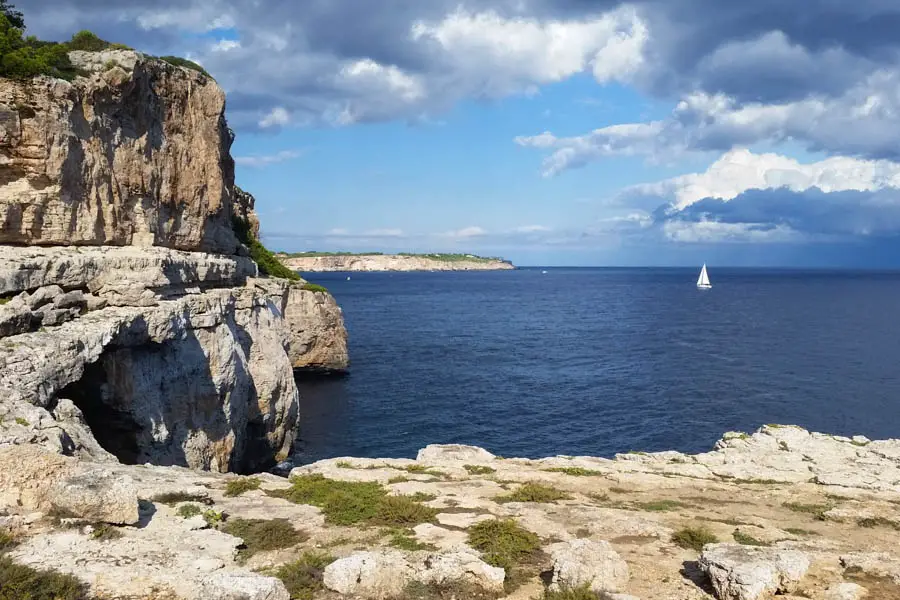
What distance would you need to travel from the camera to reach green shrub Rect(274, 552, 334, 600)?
13.3 meters

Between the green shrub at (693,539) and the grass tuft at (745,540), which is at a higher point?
the green shrub at (693,539)

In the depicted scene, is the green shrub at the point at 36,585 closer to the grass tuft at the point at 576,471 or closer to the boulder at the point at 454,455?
the boulder at the point at 454,455

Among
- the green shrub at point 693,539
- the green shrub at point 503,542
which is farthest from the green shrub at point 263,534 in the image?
the green shrub at point 693,539

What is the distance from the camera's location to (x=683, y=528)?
61.5ft

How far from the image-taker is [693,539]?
17.4 metres

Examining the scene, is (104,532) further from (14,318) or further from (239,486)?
(14,318)

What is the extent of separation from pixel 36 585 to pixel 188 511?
510 centimetres

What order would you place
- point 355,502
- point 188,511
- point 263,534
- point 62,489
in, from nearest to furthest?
1. point 62,489
2. point 263,534
3. point 188,511
4. point 355,502

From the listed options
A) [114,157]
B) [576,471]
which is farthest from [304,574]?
[114,157]

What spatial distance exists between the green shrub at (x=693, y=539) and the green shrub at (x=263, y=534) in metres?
10.6

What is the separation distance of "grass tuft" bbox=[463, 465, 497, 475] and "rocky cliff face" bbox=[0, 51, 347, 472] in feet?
45.1

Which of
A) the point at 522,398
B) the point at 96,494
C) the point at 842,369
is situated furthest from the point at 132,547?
the point at 842,369

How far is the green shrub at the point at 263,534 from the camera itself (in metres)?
15.6

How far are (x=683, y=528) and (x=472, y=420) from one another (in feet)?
131
